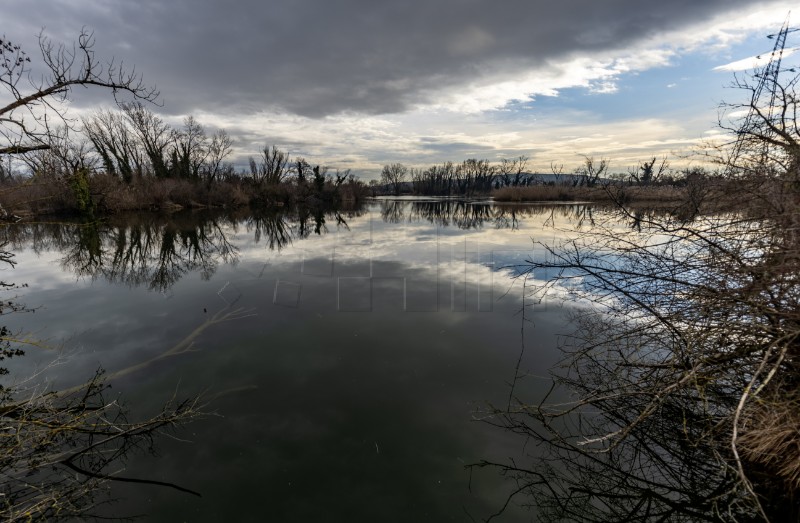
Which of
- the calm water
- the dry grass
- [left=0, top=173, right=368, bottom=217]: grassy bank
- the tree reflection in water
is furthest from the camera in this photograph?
[left=0, top=173, right=368, bottom=217]: grassy bank

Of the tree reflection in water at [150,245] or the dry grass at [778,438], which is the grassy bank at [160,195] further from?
the dry grass at [778,438]

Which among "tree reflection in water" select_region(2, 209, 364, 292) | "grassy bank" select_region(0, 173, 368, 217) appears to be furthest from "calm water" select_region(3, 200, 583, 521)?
"grassy bank" select_region(0, 173, 368, 217)

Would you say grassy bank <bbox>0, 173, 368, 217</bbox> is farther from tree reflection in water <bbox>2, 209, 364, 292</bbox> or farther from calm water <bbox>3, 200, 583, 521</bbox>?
calm water <bbox>3, 200, 583, 521</bbox>

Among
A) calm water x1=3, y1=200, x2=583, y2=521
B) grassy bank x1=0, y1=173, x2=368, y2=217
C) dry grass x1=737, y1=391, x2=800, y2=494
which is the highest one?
grassy bank x1=0, y1=173, x2=368, y2=217

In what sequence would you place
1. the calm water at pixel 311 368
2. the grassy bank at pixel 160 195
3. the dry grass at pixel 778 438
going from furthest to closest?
the grassy bank at pixel 160 195 < the calm water at pixel 311 368 < the dry grass at pixel 778 438

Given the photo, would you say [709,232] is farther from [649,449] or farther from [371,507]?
[371,507]

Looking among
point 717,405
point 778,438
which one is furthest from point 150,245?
point 778,438

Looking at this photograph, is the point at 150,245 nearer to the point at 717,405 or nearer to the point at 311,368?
the point at 311,368

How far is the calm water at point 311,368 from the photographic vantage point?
343 centimetres

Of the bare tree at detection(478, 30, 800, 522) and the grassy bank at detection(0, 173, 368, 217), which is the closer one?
the bare tree at detection(478, 30, 800, 522)

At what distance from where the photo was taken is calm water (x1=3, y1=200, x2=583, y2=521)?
3.43 m

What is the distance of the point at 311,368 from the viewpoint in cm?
561

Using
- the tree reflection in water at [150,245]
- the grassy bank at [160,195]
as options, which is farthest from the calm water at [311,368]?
the grassy bank at [160,195]

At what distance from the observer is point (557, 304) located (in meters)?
8.56
